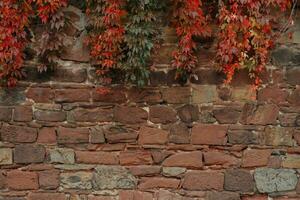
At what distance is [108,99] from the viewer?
3.80 m

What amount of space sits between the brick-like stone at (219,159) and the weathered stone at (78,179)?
1049 millimetres

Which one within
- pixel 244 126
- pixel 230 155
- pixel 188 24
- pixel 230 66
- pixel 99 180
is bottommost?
pixel 99 180

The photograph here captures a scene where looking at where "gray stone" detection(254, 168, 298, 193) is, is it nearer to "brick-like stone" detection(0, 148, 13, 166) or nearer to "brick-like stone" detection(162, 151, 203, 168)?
"brick-like stone" detection(162, 151, 203, 168)

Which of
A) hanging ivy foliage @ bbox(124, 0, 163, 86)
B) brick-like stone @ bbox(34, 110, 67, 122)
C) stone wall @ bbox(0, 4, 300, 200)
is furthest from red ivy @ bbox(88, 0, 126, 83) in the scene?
brick-like stone @ bbox(34, 110, 67, 122)

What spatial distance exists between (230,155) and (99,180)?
1.18 metres

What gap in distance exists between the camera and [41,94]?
3820mm

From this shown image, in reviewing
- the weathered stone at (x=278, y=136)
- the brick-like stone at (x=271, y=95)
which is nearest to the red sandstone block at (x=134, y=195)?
the weathered stone at (x=278, y=136)

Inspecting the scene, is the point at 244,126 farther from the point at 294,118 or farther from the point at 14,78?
the point at 14,78

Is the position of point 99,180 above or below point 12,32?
below

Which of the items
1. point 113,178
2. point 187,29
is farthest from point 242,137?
point 113,178

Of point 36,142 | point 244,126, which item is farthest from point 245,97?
point 36,142

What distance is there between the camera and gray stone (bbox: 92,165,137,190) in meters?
3.80

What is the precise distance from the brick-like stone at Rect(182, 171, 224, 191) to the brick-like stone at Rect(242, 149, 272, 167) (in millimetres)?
253

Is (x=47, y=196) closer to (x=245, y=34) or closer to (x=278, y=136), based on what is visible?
(x=278, y=136)
